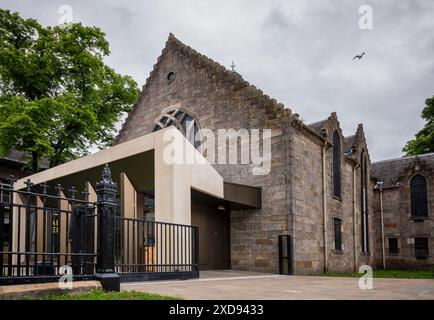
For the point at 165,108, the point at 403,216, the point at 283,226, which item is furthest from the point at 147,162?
the point at 403,216

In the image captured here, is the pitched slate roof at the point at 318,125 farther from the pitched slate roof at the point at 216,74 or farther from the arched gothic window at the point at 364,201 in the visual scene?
the arched gothic window at the point at 364,201

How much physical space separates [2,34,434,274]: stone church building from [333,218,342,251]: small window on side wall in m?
0.04

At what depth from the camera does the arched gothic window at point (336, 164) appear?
61.9ft

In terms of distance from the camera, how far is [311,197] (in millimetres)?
15938

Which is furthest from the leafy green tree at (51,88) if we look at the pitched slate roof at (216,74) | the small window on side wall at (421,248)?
the small window on side wall at (421,248)

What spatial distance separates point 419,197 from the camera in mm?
26766

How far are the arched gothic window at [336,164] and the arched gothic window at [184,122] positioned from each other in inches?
247

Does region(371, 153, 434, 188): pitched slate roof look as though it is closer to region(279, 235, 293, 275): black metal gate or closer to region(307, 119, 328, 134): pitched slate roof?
region(307, 119, 328, 134): pitched slate roof

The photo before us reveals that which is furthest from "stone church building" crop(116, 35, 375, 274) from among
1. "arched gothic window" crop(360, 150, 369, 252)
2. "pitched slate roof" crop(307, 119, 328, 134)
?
"arched gothic window" crop(360, 150, 369, 252)

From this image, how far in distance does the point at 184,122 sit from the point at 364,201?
11.2 metres

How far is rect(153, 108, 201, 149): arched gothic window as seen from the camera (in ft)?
60.4

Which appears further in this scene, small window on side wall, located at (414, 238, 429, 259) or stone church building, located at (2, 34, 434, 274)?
small window on side wall, located at (414, 238, 429, 259)

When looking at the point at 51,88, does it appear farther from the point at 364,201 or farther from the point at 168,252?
the point at 364,201

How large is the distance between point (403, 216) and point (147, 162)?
68.4ft
